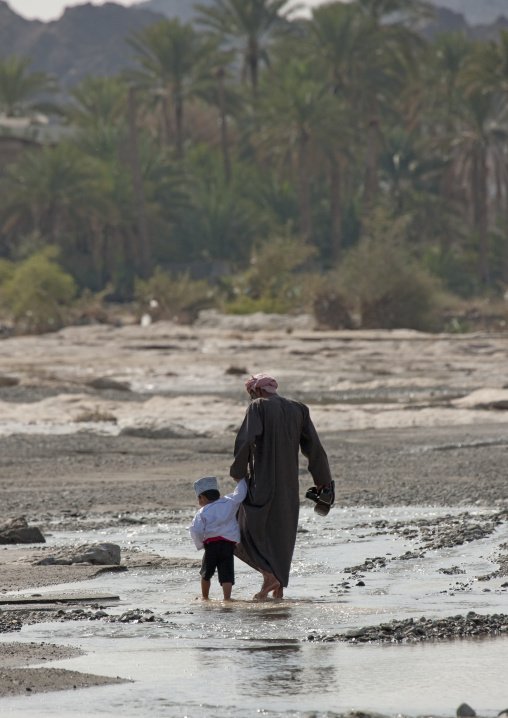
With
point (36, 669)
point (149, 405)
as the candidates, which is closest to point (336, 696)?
point (36, 669)

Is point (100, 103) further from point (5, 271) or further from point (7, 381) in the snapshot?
point (7, 381)

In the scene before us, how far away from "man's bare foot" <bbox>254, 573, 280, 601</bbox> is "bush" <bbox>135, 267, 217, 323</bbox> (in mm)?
32113

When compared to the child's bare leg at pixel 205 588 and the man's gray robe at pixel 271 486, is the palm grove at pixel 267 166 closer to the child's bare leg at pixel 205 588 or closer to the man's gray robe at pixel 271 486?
the man's gray robe at pixel 271 486

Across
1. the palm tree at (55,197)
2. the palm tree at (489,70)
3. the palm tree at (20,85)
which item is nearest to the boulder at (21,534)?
the palm tree at (55,197)

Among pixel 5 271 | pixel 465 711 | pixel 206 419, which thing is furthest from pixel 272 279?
pixel 465 711

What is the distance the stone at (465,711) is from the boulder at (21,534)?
4.95m

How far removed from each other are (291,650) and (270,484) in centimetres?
155

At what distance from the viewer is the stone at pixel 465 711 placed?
4.23 meters

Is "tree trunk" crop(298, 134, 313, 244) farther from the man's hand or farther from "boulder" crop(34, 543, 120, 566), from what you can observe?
the man's hand

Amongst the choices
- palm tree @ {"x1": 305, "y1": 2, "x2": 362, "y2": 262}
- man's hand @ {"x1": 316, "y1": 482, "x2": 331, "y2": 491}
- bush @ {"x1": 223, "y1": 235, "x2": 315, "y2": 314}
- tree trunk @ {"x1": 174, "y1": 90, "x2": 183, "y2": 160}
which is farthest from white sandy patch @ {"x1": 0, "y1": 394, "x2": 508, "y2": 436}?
tree trunk @ {"x1": 174, "y1": 90, "x2": 183, "y2": 160}

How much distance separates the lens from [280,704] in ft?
14.7

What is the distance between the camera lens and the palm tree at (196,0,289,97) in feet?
188

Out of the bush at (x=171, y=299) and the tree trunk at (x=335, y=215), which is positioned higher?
the tree trunk at (x=335, y=215)

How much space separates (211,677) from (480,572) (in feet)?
9.46
